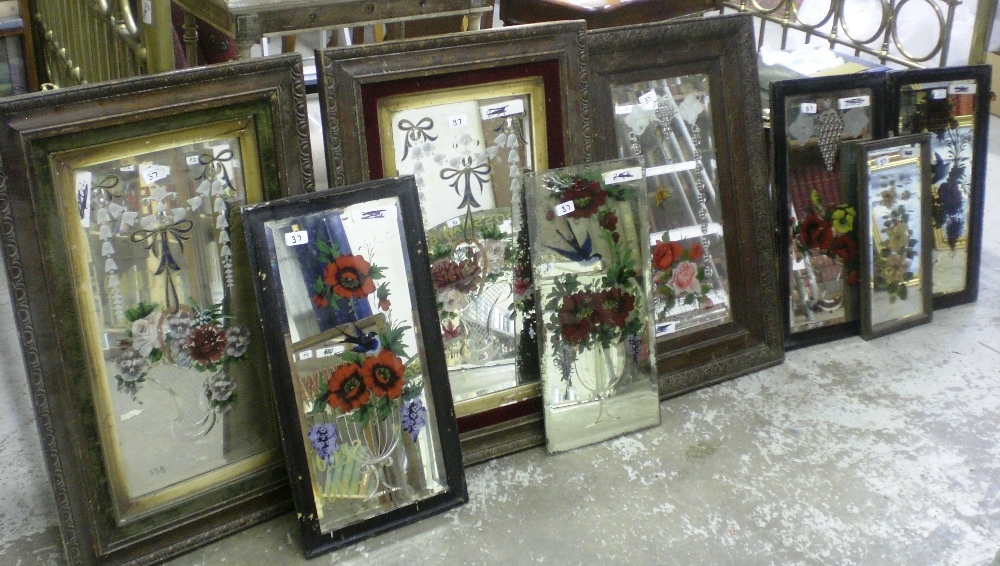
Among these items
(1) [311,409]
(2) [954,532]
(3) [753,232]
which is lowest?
(2) [954,532]

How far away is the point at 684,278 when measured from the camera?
94.3 inches

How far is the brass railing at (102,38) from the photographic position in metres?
2.25

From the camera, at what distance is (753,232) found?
97.2 inches

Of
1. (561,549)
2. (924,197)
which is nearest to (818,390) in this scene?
(924,197)

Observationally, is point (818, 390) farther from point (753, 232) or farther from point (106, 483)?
point (106, 483)

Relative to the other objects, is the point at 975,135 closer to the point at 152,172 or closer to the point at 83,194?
the point at 152,172

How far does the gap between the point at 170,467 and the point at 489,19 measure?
215 centimetres

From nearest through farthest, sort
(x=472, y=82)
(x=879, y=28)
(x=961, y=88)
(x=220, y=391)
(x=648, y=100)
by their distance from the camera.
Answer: (x=220, y=391) → (x=472, y=82) → (x=648, y=100) → (x=961, y=88) → (x=879, y=28)

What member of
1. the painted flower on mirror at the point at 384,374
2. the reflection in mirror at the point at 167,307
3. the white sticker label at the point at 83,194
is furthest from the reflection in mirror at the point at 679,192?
the white sticker label at the point at 83,194

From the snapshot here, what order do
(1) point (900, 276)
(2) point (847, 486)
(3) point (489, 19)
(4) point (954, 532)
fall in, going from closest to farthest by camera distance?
(4) point (954, 532)
(2) point (847, 486)
(1) point (900, 276)
(3) point (489, 19)

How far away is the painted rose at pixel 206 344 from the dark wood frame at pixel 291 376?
138 millimetres

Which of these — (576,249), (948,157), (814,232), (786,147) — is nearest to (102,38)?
(576,249)

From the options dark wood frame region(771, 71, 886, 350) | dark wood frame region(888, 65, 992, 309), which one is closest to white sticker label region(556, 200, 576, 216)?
dark wood frame region(771, 71, 886, 350)

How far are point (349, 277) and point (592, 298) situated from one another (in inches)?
23.9
